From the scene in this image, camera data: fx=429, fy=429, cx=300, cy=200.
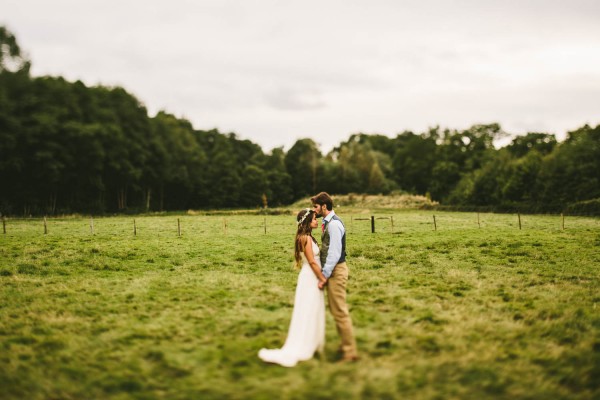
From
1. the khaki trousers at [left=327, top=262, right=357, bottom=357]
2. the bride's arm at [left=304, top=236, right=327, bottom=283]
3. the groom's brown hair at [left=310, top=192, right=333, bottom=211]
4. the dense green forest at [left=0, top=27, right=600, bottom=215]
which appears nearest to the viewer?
the khaki trousers at [left=327, top=262, right=357, bottom=357]

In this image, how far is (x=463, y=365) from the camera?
6281 millimetres

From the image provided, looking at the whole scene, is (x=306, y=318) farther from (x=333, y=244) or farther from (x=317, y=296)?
(x=333, y=244)

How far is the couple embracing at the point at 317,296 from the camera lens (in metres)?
6.57

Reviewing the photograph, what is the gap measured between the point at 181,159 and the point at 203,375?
238 feet

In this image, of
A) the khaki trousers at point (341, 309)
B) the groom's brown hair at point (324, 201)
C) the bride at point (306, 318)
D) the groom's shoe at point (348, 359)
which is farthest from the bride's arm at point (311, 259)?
the groom's shoe at point (348, 359)

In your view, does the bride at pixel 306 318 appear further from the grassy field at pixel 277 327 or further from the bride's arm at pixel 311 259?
the grassy field at pixel 277 327

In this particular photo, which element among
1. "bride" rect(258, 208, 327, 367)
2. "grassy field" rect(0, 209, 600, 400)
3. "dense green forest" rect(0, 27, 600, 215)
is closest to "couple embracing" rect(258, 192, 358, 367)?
"bride" rect(258, 208, 327, 367)

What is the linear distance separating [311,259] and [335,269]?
45 centimetres

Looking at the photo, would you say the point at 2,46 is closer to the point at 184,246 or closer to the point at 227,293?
the point at 184,246

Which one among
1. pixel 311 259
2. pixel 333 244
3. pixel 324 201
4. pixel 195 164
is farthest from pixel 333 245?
pixel 195 164

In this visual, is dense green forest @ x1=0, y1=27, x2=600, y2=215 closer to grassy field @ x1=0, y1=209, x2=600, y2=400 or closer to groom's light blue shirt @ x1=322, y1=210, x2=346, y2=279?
grassy field @ x1=0, y1=209, x2=600, y2=400

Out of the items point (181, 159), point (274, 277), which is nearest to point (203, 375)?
point (274, 277)

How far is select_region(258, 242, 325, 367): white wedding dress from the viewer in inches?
258

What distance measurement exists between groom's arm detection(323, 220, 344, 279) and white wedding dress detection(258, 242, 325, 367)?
327mm
